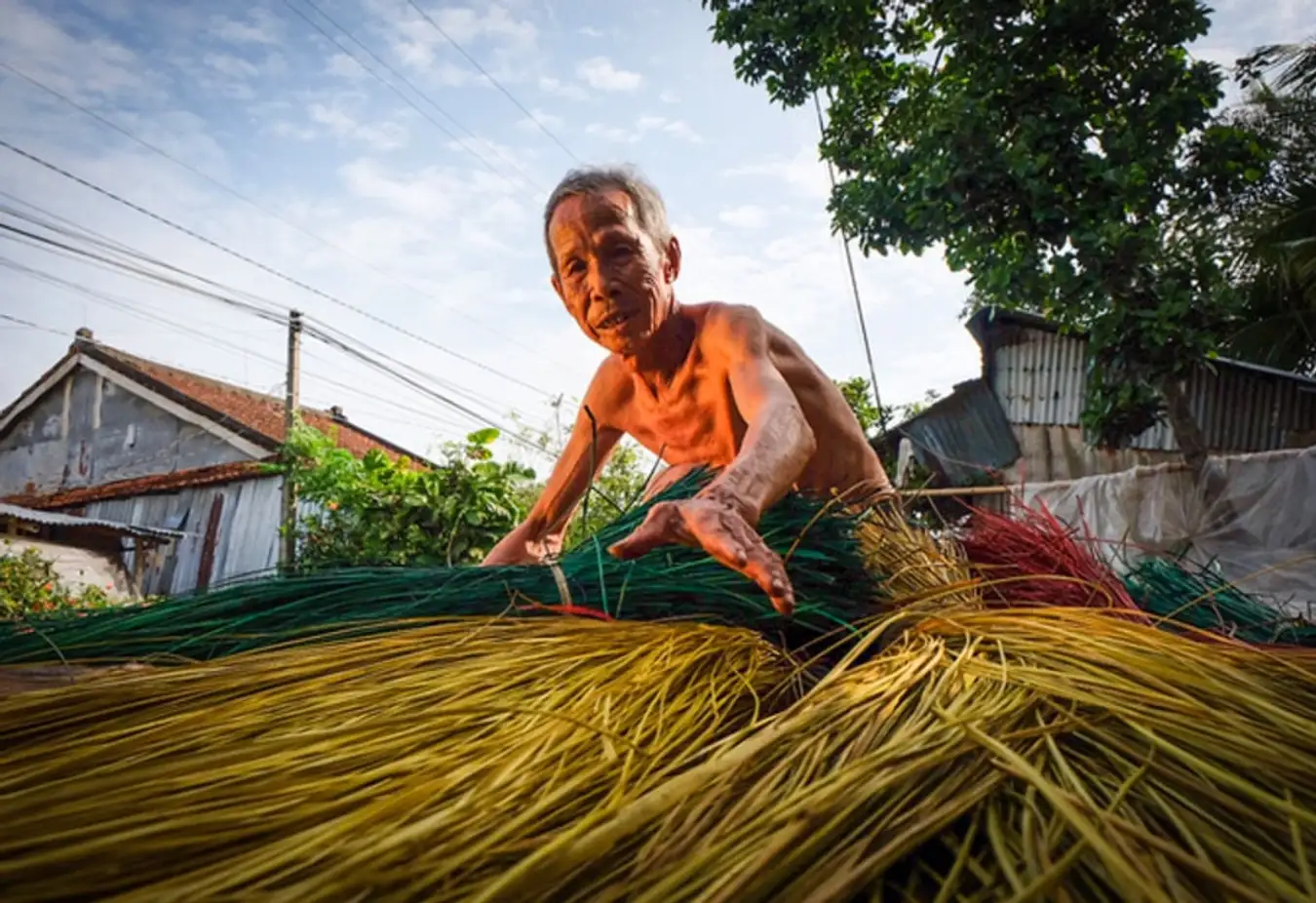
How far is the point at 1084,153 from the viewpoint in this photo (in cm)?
463

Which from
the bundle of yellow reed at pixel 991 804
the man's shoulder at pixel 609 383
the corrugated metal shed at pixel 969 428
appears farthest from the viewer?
the corrugated metal shed at pixel 969 428

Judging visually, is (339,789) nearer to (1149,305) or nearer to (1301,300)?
(1149,305)

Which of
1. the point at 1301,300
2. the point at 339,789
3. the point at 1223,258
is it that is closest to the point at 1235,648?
the point at 339,789

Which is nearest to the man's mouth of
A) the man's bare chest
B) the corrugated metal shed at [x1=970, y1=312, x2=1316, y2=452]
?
the man's bare chest

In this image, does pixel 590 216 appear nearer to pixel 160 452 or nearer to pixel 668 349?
pixel 668 349

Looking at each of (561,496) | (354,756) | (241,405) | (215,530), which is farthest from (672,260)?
(241,405)

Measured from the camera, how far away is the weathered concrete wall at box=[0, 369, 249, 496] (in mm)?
13164

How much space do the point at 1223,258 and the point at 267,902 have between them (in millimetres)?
6220

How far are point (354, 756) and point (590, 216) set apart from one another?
1198mm

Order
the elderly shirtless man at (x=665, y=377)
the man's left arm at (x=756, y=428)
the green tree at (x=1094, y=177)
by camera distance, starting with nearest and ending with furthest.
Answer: the man's left arm at (x=756, y=428) → the elderly shirtless man at (x=665, y=377) → the green tree at (x=1094, y=177)

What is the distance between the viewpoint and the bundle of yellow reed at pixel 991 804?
1.28 ft

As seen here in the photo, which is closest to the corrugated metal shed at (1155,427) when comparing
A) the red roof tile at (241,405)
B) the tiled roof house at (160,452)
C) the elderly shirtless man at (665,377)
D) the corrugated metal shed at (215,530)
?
the elderly shirtless man at (665,377)

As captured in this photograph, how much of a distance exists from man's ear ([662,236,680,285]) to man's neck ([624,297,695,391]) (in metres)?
0.06

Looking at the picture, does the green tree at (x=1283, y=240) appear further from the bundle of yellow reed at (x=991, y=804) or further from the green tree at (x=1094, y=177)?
the bundle of yellow reed at (x=991, y=804)
